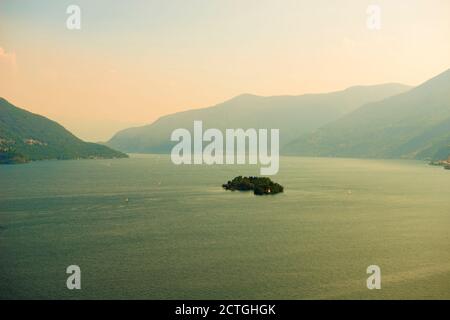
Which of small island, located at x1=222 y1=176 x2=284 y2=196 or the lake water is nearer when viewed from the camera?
the lake water

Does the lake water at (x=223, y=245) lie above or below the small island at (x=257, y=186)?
below

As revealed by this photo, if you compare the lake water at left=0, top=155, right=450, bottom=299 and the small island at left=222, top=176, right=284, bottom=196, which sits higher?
the small island at left=222, top=176, right=284, bottom=196
